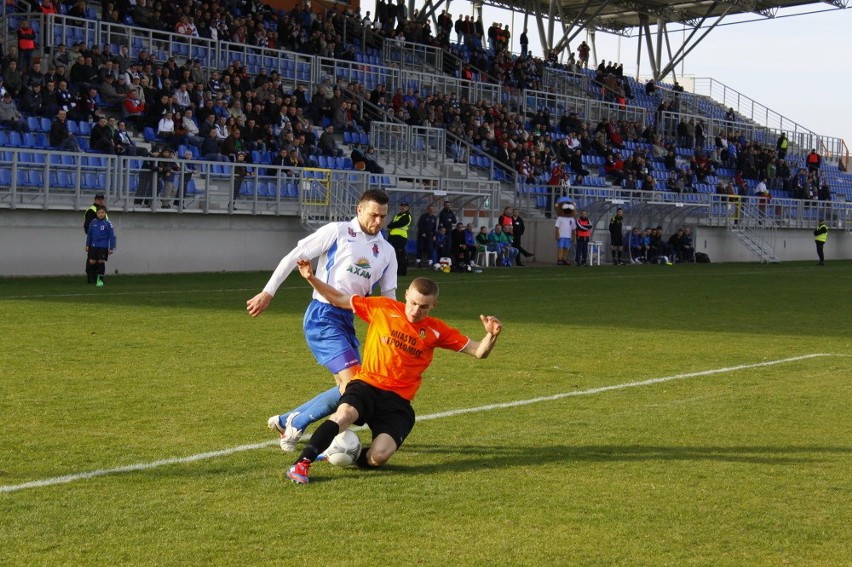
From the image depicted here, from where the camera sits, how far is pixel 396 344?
23.6 feet

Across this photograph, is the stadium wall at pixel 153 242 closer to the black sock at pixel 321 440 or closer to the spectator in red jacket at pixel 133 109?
the spectator in red jacket at pixel 133 109

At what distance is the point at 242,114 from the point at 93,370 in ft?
64.0

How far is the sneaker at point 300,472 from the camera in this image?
21.5ft

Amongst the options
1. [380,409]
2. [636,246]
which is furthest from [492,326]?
[636,246]

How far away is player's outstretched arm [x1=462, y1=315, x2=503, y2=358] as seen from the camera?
697 cm

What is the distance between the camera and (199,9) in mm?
34031

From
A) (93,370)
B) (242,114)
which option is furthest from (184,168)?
(93,370)

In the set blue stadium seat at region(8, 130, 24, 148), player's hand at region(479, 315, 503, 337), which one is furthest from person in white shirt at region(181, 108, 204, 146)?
player's hand at region(479, 315, 503, 337)

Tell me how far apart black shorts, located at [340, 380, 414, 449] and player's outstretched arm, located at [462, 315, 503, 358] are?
0.50m

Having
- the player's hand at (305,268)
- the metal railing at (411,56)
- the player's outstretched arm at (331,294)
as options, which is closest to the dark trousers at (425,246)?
the metal railing at (411,56)

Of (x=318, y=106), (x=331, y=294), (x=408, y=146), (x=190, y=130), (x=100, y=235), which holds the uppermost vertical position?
(x=318, y=106)

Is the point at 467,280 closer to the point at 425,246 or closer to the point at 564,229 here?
the point at 425,246

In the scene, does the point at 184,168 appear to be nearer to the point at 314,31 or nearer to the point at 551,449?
the point at 314,31

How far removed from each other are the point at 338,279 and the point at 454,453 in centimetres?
129
